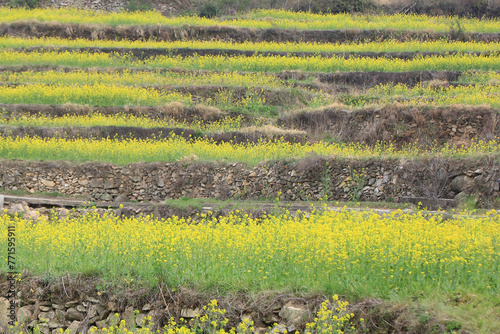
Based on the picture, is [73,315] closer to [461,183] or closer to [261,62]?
[461,183]

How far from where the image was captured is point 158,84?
2175cm

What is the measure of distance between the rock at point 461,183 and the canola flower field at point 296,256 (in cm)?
379

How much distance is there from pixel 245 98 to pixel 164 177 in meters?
7.39

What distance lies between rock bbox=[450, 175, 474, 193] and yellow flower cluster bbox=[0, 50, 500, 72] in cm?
1159

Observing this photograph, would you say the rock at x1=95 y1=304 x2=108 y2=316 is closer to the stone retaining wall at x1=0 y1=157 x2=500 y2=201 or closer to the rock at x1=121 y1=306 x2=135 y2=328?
the rock at x1=121 y1=306 x2=135 y2=328

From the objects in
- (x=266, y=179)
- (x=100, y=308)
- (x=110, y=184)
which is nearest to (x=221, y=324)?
(x=100, y=308)

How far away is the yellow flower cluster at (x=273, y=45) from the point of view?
82.6 feet

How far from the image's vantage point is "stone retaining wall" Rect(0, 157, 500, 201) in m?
11.9

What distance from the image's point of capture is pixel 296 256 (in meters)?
6.58

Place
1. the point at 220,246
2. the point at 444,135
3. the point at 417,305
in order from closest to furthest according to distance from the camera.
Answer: the point at 417,305 → the point at 220,246 → the point at 444,135

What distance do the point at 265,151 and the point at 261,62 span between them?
1043 cm

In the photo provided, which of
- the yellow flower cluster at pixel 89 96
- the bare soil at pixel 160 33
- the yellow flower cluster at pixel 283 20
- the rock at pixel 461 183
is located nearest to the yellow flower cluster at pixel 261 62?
the bare soil at pixel 160 33

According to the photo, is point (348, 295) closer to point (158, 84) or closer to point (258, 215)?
point (258, 215)

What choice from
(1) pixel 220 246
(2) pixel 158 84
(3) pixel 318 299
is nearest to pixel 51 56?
(2) pixel 158 84
